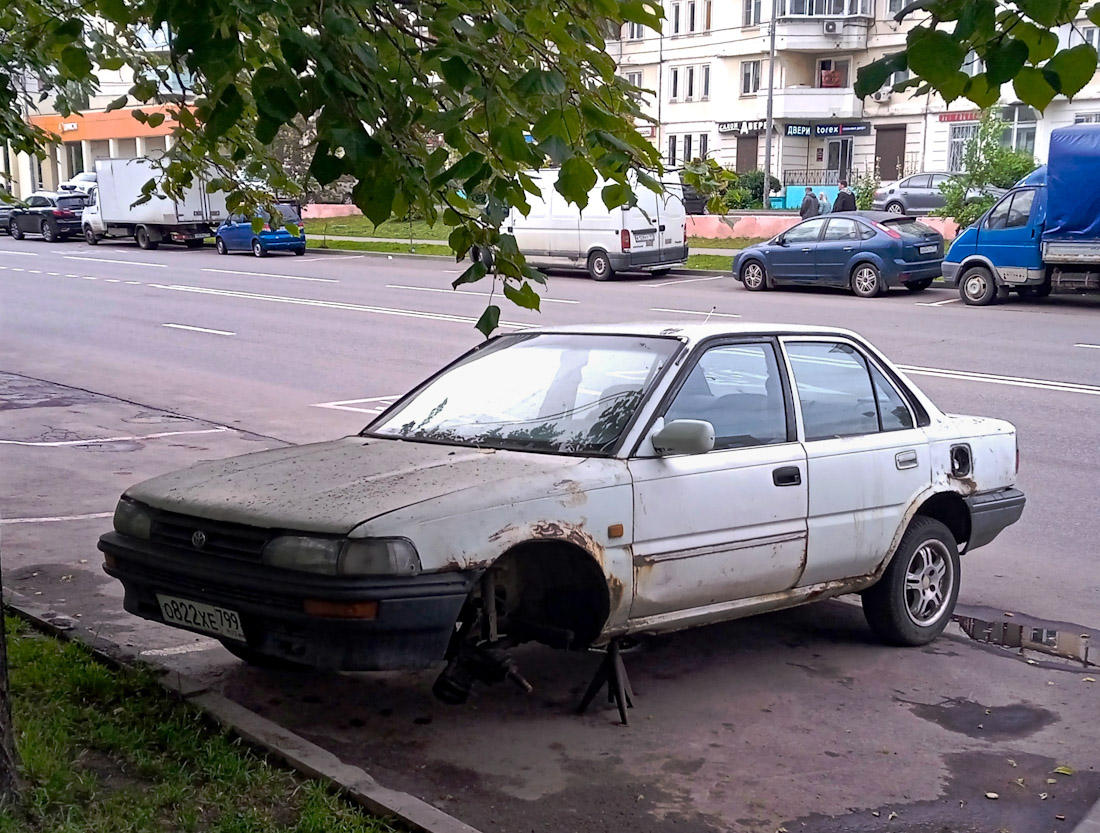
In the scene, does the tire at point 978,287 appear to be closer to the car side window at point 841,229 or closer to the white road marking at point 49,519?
the car side window at point 841,229

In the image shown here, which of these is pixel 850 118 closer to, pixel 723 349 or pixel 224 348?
pixel 224 348

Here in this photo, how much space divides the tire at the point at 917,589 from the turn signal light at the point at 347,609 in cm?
269

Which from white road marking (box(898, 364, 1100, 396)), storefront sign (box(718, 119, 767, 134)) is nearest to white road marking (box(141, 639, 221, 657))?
white road marking (box(898, 364, 1100, 396))

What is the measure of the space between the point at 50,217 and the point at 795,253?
1245 inches

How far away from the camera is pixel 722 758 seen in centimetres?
479

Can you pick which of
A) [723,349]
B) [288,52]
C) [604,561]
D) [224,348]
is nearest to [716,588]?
[604,561]

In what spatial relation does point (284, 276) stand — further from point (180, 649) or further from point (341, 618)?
point (341, 618)

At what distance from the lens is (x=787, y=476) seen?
5465 millimetres

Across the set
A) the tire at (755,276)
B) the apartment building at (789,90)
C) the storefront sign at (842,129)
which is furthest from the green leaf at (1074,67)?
the storefront sign at (842,129)

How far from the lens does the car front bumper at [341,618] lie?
14.2 ft

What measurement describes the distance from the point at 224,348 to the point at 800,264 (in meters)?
11.5

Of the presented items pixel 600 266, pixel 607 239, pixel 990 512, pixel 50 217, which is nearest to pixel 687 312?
pixel 607 239

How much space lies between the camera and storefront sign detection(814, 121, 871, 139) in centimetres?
5728

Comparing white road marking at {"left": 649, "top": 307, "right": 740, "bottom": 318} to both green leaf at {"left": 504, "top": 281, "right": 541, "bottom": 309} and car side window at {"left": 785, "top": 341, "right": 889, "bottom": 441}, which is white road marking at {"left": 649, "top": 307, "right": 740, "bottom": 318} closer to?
car side window at {"left": 785, "top": 341, "right": 889, "bottom": 441}
